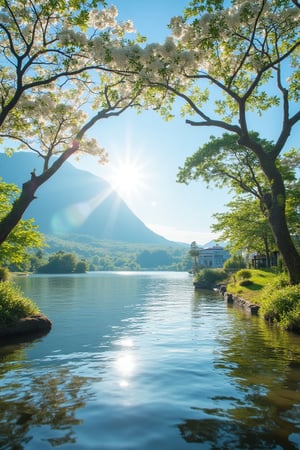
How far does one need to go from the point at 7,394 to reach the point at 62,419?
2.23 metres

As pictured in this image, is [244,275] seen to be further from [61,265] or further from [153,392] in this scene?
[61,265]

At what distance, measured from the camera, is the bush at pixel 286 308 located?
48.2 ft

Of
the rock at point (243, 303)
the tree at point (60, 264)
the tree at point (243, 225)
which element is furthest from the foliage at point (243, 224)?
the tree at point (60, 264)

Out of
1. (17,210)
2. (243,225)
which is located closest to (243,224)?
(243,225)

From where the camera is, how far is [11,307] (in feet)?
49.3

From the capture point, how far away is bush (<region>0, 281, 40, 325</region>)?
14.4m

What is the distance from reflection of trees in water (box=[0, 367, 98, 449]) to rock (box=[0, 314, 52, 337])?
5464mm

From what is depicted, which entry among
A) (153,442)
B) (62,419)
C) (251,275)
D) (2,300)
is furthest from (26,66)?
(251,275)

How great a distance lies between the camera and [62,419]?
6.07m

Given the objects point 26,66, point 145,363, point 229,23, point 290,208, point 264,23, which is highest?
point 264,23

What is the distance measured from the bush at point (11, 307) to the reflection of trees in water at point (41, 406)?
19.3 feet

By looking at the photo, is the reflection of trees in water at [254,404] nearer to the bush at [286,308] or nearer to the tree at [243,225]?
the bush at [286,308]

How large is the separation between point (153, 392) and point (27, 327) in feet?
32.1

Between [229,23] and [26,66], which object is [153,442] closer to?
[26,66]
